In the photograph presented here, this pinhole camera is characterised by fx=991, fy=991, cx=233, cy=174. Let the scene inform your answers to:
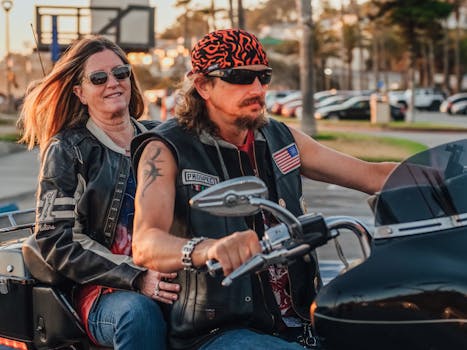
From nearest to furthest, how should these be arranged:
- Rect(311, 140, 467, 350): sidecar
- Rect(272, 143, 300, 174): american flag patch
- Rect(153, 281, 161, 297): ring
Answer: Rect(311, 140, 467, 350): sidecar → Rect(153, 281, 161, 297): ring → Rect(272, 143, 300, 174): american flag patch

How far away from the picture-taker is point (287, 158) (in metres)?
3.37

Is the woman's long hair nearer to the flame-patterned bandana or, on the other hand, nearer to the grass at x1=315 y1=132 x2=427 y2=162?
the flame-patterned bandana

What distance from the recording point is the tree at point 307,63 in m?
26.4

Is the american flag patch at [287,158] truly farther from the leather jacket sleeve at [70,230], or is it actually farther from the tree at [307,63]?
the tree at [307,63]

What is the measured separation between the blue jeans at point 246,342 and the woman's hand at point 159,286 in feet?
0.81

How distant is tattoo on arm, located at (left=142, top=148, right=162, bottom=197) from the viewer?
10.0 ft

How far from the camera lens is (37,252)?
3.71m

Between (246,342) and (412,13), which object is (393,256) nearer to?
(246,342)

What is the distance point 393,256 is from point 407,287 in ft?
0.36

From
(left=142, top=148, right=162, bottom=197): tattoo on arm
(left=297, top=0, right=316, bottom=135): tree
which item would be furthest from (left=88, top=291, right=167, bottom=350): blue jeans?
(left=297, top=0, right=316, bottom=135): tree

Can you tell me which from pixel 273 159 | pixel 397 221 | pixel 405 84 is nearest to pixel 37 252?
pixel 273 159

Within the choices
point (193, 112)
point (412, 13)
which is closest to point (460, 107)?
point (412, 13)

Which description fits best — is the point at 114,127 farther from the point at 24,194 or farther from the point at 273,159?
the point at 24,194

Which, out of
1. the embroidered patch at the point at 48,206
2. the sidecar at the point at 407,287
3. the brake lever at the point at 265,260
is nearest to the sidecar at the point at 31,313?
the embroidered patch at the point at 48,206
